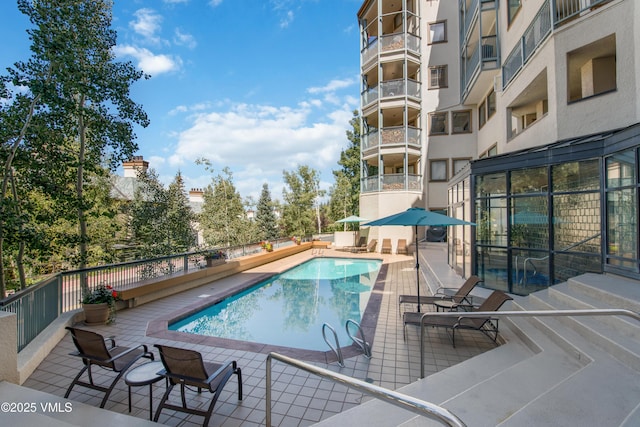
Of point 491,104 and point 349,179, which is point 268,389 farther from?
point 349,179

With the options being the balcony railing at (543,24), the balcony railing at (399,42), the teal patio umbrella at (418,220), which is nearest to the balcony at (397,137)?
the balcony railing at (399,42)

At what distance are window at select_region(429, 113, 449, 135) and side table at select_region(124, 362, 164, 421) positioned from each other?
1921 cm

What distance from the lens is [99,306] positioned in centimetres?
670

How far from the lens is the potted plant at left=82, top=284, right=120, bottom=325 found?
6.68m

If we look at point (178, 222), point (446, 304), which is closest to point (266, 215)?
point (178, 222)

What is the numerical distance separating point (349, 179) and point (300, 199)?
4.81 meters

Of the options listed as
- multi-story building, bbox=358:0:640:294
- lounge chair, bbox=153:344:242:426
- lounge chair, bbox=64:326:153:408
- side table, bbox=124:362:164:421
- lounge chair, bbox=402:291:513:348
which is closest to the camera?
lounge chair, bbox=153:344:242:426

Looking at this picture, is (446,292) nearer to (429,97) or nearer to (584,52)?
(584,52)

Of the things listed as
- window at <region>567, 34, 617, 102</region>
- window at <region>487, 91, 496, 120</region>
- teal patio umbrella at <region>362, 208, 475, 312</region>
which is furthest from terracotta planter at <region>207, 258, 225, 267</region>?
window at <region>487, 91, 496, 120</region>

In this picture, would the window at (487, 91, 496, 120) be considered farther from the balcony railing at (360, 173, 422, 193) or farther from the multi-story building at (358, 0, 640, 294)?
the balcony railing at (360, 173, 422, 193)

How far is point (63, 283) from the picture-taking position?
661 centimetres

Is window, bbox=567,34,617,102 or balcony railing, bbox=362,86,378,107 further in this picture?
balcony railing, bbox=362,86,378,107

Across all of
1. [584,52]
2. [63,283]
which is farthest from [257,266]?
[584,52]

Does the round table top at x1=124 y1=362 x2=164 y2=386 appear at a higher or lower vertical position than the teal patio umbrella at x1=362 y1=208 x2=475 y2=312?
lower
